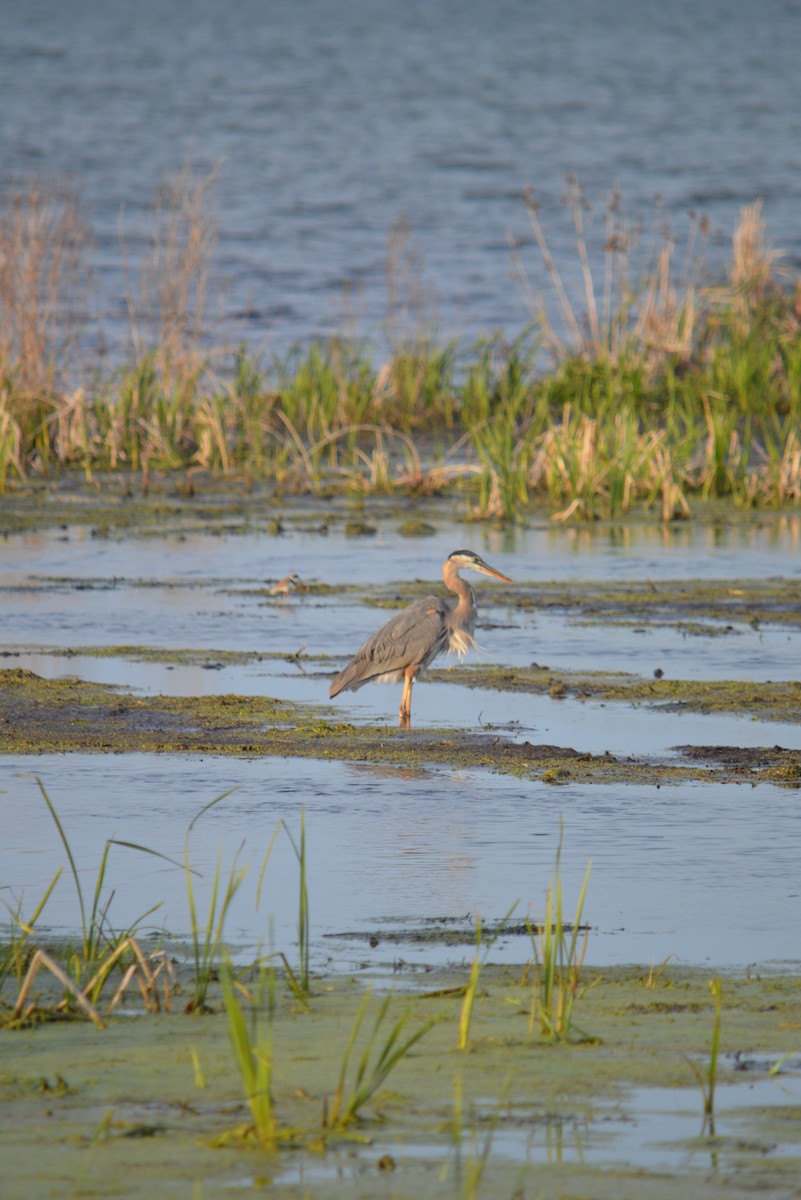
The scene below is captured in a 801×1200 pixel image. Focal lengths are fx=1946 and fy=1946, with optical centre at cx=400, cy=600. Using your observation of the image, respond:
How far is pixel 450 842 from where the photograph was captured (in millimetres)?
6094

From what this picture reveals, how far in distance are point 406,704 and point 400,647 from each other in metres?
0.25

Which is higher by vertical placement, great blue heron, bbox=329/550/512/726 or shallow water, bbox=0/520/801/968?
great blue heron, bbox=329/550/512/726

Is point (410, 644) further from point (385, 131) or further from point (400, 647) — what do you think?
point (385, 131)

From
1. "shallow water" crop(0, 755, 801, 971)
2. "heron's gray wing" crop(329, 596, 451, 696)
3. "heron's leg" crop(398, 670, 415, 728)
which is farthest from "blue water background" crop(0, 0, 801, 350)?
"shallow water" crop(0, 755, 801, 971)

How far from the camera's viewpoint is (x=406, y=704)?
8.28 meters

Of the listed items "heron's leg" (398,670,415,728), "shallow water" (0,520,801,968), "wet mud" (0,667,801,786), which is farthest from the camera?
"heron's leg" (398,670,415,728)

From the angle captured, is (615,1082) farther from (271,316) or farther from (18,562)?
(271,316)

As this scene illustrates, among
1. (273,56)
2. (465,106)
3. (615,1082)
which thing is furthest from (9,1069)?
(273,56)

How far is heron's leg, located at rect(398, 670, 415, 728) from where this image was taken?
26.7 ft

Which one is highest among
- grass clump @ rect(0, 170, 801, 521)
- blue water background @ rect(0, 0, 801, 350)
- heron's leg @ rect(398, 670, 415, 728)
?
blue water background @ rect(0, 0, 801, 350)

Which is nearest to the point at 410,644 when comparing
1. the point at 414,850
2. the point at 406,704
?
the point at 406,704

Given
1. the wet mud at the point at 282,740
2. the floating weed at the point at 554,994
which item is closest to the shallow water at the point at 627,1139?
the floating weed at the point at 554,994

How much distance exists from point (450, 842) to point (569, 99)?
60.6 meters

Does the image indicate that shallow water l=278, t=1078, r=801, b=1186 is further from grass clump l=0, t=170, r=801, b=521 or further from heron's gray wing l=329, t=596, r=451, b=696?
grass clump l=0, t=170, r=801, b=521
